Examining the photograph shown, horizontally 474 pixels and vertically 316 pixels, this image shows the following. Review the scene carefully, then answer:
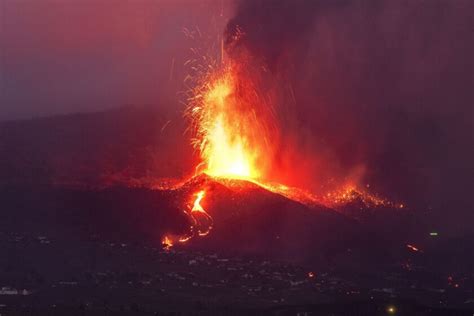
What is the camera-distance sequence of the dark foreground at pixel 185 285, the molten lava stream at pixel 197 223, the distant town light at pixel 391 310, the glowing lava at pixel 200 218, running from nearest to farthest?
the dark foreground at pixel 185 285 → the distant town light at pixel 391 310 → the molten lava stream at pixel 197 223 → the glowing lava at pixel 200 218

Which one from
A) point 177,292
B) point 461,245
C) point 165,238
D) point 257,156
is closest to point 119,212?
point 165,238

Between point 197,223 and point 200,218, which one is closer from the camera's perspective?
point 197,223

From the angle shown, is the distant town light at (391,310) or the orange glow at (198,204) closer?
the distant town light at (391,310)

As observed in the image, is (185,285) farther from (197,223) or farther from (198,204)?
(198,204)

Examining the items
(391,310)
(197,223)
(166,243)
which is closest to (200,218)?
(197,223)

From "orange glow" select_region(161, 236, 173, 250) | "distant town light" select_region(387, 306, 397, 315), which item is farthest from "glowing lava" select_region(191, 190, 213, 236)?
"distant town light" select_region(387, 306, 397, 315)

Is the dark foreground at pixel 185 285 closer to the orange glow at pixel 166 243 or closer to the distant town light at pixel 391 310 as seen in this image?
the distant town light at pixel 391 310

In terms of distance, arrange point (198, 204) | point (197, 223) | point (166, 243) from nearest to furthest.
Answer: point (166, 243) → point (197, 223) → point (198, 204)

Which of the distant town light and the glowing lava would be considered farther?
the glowing lava

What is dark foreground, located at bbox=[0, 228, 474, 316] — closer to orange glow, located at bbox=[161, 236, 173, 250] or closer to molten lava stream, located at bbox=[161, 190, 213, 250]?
orange glow, located at bbox=[161, 236, 173, 250]

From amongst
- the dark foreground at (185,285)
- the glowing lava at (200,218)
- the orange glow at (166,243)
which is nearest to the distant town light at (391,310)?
the dark foreground at (185,285)

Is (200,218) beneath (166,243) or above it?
above

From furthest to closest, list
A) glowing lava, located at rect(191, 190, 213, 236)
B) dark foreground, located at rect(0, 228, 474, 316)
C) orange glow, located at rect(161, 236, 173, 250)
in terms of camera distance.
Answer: glowing lava, located at rect(191, 190, 213, 236)
orange glow, located at rect(161, 236, 173, 250)
dark foreground, located at rect(0, 228, 474, 316)
